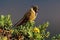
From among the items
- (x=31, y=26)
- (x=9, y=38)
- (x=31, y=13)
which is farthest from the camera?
(x=31, y=13)

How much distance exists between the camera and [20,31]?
1.38 meters

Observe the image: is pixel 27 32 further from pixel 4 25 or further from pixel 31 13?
pixel 31 13

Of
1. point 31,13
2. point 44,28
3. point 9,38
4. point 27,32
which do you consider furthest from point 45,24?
point 31,13

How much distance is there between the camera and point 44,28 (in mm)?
1481

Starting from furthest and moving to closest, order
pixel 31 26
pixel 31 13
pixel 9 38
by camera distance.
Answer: pixel 31 13
pixel 31 26
pixel 9 38

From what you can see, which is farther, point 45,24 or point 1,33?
point 45,24

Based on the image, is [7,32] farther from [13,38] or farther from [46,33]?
[46,33]

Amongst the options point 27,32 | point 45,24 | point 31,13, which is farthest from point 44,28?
point 31,13

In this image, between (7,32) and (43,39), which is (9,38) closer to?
(7,32)

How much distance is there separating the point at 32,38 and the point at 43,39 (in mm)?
111

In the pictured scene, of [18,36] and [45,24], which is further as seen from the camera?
[45,24]

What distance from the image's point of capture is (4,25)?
1.42m

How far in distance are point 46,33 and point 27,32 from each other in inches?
6.8

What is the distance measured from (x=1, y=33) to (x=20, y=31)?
0.40 feet
